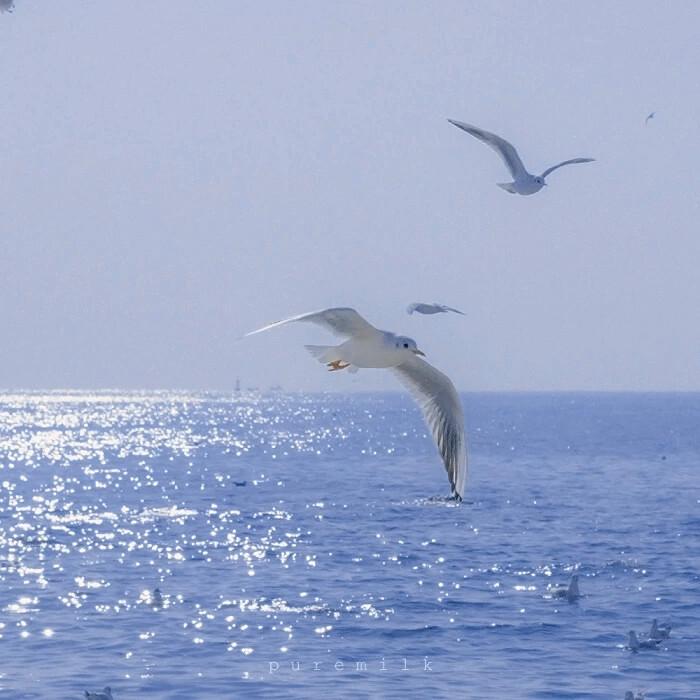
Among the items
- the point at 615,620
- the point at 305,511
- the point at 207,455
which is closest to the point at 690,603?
the point at 615,620

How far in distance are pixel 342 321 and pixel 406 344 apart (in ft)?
2.48

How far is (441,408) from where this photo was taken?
15.0 metres

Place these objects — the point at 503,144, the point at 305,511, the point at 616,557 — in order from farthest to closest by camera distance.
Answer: the point at 305,511 < the point at 616,557 < the point at 503,144

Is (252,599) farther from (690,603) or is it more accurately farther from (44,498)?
(44,498)

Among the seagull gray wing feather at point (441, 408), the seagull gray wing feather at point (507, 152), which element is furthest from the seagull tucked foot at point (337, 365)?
the seagull gray wing feather at point (507, 152)

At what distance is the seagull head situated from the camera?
44.0 ft

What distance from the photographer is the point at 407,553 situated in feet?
142

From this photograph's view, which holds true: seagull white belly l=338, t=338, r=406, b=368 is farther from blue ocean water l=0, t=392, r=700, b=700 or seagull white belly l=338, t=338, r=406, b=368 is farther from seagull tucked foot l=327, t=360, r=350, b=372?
blue ocean water l=0, t=392, r=700, b=700

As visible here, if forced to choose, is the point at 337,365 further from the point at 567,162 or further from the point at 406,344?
the point at 567,162

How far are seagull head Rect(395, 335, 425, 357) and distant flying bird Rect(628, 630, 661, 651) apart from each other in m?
17.2

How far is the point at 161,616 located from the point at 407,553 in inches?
498

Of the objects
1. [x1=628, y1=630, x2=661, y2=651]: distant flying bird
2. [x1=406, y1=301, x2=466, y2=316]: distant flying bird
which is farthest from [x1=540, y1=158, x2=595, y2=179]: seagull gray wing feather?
[x1=628, y1=630, x2=661, y2=651]: distant flying bird

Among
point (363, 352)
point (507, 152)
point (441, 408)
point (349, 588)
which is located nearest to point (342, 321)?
point (363, 352)

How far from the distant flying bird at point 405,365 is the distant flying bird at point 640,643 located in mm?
15412
